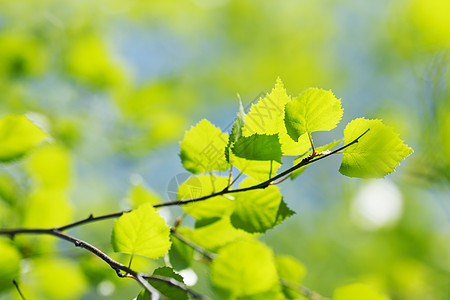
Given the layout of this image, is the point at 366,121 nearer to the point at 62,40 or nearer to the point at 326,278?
the point at 62,40

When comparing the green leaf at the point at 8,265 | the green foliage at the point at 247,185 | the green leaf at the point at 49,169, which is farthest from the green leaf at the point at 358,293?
the green leaf at the point at 49,169

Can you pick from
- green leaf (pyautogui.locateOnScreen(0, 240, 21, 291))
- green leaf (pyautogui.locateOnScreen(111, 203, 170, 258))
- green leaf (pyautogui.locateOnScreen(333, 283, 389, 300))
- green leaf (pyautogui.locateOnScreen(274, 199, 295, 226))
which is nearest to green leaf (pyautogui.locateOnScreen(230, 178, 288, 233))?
green leaf (pyautogui.locateOnScreen(274, 199, 295, 226))

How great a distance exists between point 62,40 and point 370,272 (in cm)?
244

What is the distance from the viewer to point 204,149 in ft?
1.60

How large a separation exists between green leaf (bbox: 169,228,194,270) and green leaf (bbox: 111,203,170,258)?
9 cm

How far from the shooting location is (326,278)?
285cm

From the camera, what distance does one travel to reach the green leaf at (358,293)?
1.77 ft

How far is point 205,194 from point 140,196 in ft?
0.88

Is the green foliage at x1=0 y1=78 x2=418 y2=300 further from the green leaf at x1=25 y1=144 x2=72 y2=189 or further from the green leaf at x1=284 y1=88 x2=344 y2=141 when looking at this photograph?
the green leaf at x1=25 y1=144 x2=72 y2=189

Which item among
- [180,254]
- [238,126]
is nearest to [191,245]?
[180,254]

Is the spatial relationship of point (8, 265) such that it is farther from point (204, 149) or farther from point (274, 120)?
point (274, 120)

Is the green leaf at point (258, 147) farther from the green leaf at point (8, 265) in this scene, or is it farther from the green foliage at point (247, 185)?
the green leaf at point (8, 265)

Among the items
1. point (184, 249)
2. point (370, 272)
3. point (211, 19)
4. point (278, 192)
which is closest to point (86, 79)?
point (184, 249)

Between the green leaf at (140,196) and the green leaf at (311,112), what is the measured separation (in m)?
0.40
